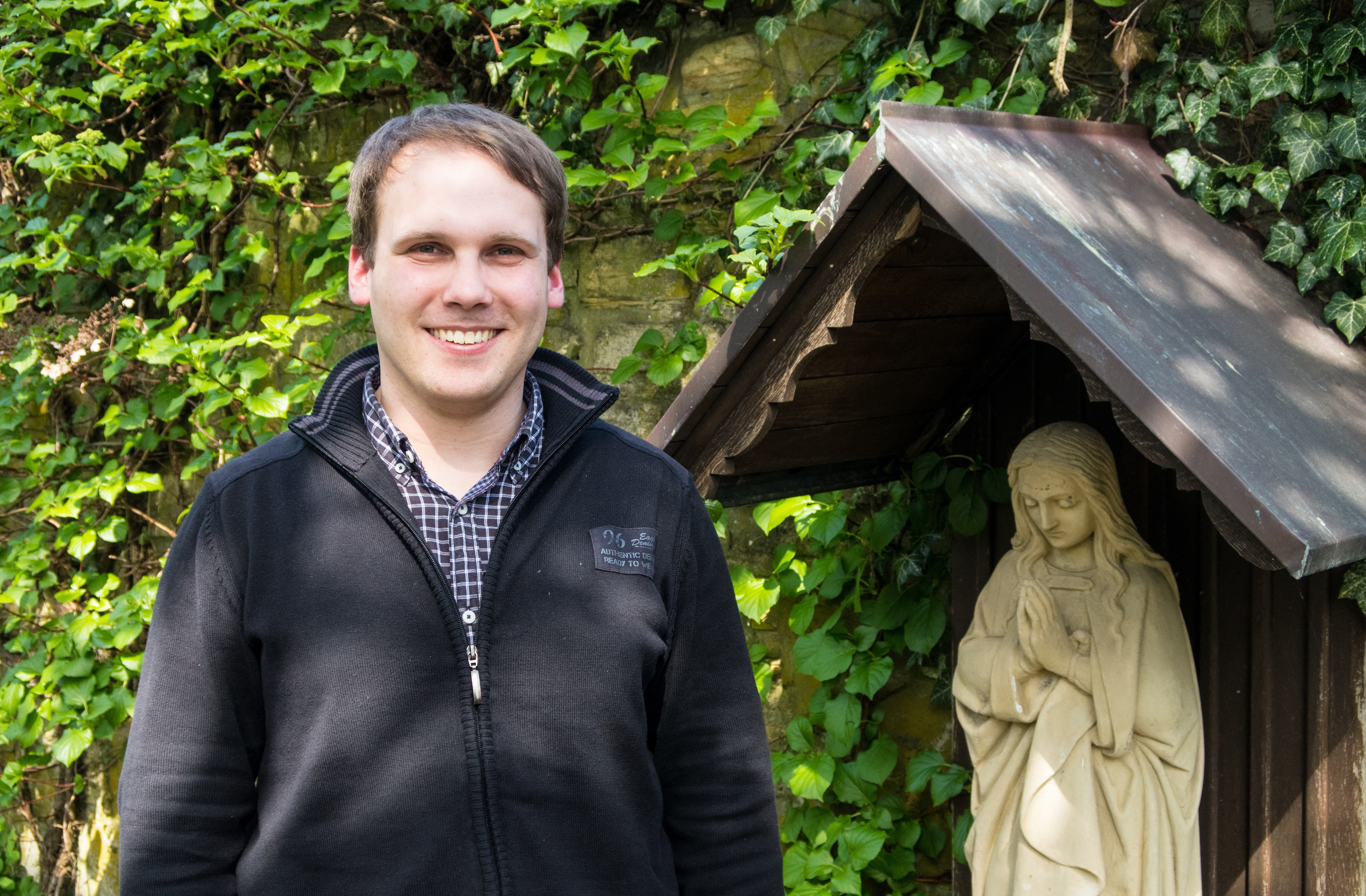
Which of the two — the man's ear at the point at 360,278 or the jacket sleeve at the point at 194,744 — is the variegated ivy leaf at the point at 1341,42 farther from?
the jacket sleeve at the point at 194,744

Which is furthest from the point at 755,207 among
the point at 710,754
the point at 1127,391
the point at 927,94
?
the point at 710,754

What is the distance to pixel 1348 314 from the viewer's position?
2285 millimetres

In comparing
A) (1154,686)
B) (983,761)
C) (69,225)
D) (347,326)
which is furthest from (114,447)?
A: (1154,686)

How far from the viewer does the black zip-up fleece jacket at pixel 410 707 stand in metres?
1.40

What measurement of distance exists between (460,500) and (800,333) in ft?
2.76

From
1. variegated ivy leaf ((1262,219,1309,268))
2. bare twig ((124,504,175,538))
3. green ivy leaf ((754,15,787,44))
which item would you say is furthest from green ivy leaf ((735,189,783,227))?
bare twig ((124,504,175,538))

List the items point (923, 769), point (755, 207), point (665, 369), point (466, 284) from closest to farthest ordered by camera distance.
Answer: point (466, 284) < point (923, 769) < point (755, 207) < point (665, 369)

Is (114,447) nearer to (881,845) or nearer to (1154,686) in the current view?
(881,845)

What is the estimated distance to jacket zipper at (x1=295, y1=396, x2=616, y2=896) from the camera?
1.42 m

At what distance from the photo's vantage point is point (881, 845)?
2967mm

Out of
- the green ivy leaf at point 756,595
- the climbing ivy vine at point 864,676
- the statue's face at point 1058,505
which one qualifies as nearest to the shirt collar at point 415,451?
the statue's face at point 1058,505

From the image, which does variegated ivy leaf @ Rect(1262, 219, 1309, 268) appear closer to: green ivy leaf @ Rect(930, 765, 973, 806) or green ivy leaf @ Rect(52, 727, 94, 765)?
green ivy leaf @ Rect(930, 765, 973, 806)

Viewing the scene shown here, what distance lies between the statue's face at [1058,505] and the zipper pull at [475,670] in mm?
1208

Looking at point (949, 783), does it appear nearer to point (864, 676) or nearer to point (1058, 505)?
point (864, 676)
